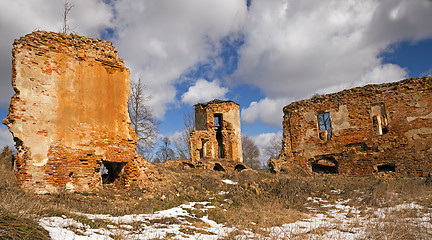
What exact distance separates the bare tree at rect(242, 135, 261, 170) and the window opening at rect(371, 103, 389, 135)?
24788 millimetres

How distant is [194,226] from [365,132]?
12.2 meters

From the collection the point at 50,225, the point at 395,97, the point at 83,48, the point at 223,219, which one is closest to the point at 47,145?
the point at 83,48

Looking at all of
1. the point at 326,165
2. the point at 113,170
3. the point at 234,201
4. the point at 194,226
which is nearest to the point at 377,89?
the point at 326,165

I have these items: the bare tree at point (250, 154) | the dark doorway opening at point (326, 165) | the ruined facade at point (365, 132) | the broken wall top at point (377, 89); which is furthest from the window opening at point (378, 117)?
the bare tree at point (250, 154)

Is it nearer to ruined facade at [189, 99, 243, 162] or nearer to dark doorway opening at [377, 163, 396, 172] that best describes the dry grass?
dark doorway opening at [377, 163, 396, 172]

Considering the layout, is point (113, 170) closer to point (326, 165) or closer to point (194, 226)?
point (194, 226)

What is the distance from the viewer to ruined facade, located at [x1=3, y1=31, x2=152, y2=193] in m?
7.86

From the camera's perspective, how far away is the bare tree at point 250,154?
39.9m

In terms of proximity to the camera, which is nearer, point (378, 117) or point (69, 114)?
point (69, 114)

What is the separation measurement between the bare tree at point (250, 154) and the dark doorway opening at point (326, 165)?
2226 centimetres

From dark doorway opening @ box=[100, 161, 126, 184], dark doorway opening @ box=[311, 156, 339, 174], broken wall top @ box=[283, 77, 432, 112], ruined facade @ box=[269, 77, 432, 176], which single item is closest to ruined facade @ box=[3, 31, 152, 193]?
dark doorway opening @ box=[100, 161, 126, 184]

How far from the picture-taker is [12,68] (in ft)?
26.2

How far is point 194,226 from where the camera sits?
6.17 metres

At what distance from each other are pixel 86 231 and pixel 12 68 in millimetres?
6075
